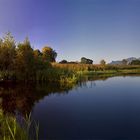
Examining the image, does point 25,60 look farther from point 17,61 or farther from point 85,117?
point 85,117

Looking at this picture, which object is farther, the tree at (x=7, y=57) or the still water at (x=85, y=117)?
the tree at (x=7, y=57)

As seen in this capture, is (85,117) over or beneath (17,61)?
beneath

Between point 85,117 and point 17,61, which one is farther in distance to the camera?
point 17,61

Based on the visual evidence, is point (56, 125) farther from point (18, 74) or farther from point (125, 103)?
point (18, 74)

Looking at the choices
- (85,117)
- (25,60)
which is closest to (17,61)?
(25,60)

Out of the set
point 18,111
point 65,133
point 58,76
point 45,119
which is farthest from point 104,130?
point 58,76

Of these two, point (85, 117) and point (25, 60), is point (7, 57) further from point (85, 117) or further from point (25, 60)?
point (85, 117)

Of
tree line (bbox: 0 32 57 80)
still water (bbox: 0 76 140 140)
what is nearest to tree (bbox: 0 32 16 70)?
tree line (bbox: 0 32 57 80)

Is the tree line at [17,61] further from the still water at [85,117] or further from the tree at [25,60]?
the still water at [85,117]

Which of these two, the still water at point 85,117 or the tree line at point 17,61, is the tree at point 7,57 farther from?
the still water at point 85,117

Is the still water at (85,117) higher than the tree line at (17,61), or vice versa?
the tree line at (17,61)

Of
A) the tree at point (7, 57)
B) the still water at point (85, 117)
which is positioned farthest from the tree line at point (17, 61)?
the still water at point (85, 117)

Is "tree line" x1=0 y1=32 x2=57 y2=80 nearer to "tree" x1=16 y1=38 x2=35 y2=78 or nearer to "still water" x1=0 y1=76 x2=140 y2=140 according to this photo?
"tree" x1=16 y1=38 x2=35 y2=78

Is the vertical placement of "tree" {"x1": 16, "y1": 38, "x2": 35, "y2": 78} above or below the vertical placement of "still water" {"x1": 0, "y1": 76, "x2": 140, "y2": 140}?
above
